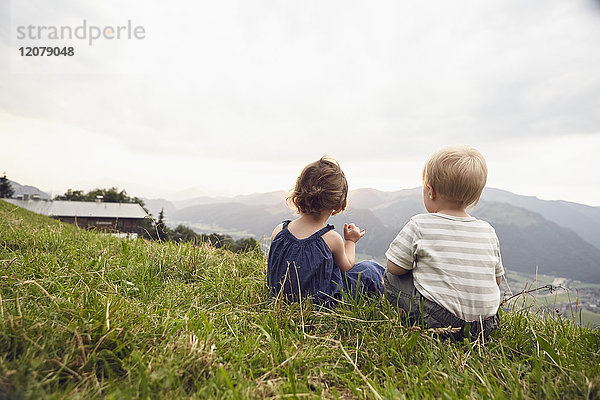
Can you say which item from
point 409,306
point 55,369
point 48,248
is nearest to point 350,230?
point 409,306

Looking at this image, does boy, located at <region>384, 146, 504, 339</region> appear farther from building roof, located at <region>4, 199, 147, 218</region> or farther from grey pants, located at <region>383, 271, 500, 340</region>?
building roof, located at <region>4, 199, 147, 218</region>

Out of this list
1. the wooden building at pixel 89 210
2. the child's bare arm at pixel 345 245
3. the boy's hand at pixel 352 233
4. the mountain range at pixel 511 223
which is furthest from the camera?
the mountain range at pixel 511 223

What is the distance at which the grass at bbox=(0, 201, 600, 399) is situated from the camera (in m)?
1.42

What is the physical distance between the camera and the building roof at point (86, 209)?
49031mm

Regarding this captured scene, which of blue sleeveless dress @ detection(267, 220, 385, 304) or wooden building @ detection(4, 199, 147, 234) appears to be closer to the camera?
blue sleeveless dress @ detection(267, 220, 385, 304)

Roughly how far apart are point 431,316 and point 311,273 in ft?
3.39

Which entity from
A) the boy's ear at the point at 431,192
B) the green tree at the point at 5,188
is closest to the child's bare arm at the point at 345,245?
the boy's ear at the point at 431,192

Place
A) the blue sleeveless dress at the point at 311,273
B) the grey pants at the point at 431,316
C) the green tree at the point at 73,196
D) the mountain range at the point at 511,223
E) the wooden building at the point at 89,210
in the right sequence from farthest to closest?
1. the mountain range at the point at 511,223
2. the green tree at the point at 73,196
3. the wooden building at the point at 89,210
4. the blue sleeveless dress at the point at 311,273
5. the grey pants at the point at 431,316

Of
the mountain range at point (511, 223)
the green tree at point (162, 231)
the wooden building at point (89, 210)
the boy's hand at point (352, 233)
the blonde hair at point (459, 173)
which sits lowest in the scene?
the mountain range at point (511, 223)

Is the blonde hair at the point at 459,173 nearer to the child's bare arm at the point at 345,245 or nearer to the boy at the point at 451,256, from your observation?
the boy at the point at 451,256

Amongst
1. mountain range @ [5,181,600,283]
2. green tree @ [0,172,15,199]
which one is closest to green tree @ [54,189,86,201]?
green tree @ [0,172,15,199]

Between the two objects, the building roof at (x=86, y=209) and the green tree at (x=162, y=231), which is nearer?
the green tree at (x=162, y=231)

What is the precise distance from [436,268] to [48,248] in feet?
12.8

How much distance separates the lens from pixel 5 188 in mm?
64750
